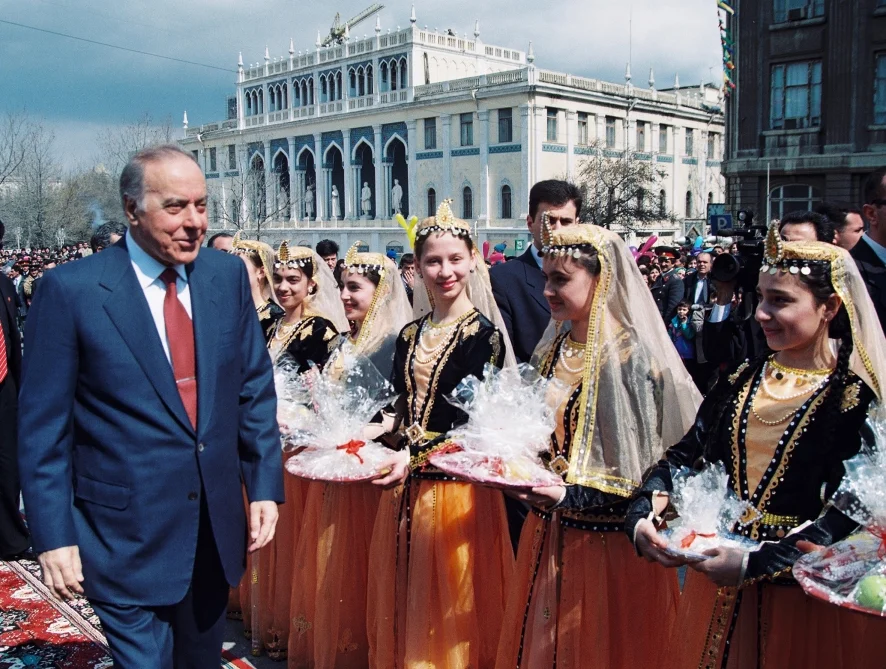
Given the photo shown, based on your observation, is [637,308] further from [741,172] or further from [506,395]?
[741,172]

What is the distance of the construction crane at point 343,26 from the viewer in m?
52.2

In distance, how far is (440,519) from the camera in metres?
3.66

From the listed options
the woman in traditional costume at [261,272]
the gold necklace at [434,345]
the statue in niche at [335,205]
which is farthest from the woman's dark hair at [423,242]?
the statue in niche at [335,205]

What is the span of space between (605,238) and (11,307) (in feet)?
13.3

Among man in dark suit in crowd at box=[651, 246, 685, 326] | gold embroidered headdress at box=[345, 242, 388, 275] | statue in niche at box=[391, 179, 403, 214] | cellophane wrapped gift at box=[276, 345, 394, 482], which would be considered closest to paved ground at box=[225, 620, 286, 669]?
cellophane wrapped gift at box=[276, 345, 394, 482]

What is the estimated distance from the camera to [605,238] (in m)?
3.13

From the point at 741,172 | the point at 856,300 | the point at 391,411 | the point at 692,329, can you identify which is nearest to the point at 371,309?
the point at 391,411

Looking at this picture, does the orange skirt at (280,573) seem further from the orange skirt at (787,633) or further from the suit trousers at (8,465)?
the orange skirt at (787,633)

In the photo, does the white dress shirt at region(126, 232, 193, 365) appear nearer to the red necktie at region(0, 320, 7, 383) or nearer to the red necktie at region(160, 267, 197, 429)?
the red necktie at region(160, 267, 197, 429)

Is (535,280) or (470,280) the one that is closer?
(470,280)

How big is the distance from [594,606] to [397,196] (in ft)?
141

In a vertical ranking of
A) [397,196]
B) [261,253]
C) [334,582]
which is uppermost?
[397,196]

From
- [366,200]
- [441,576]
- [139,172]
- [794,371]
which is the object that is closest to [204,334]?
[139,172]

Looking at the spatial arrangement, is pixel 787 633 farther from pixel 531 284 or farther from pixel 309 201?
pixel 309 201
